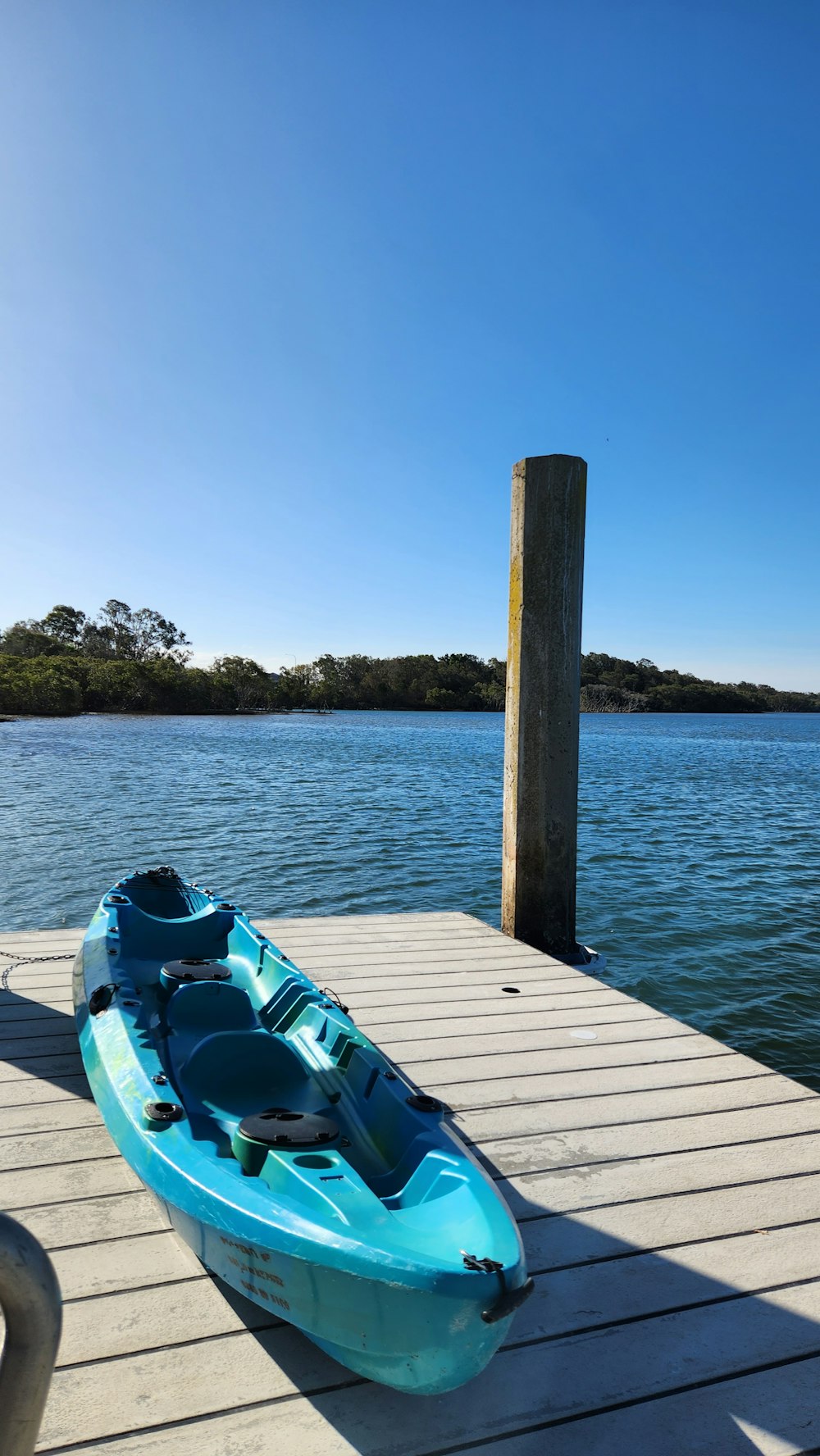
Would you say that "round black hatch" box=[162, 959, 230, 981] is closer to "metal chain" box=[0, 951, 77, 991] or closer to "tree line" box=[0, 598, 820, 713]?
"metal chain" box=[0, 951, 77, 991]

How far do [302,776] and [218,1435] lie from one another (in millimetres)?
19156

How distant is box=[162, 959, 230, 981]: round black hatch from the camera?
10.0 ft

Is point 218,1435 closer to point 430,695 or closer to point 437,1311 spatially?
point 437,1311

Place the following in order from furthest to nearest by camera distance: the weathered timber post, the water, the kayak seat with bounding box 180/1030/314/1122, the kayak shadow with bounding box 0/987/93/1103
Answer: the water
the weathered timber post
the kayak shadow with bounding box 0/987/93/1103
the kayak seat with bounding box 180/1030/314/1122

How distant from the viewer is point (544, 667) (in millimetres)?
4176

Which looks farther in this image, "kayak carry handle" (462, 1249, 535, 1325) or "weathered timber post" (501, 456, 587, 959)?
"weathered timber post" (501, 456, 587, 959)

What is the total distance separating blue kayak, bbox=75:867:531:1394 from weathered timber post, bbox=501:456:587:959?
5.21 ft

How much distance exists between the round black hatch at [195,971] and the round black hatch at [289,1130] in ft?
3.41

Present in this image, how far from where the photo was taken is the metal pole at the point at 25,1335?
29.5 inches

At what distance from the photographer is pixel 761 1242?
205 centimetres

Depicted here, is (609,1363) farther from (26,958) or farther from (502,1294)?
(26,958)

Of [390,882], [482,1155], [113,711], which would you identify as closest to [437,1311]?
[482,1155]

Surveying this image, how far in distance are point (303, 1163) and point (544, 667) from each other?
278cm

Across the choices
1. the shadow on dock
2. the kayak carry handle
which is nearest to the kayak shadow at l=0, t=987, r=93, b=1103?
the shadow on dock
